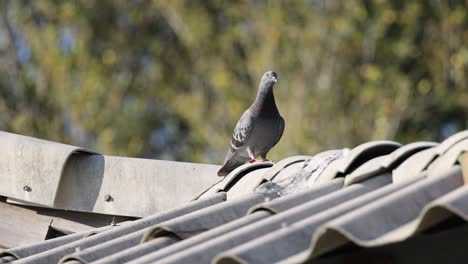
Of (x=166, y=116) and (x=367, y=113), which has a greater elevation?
(x=166, y=116)

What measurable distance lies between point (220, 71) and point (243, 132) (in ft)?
47.0

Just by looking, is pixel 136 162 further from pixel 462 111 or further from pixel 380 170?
pixel 462 111

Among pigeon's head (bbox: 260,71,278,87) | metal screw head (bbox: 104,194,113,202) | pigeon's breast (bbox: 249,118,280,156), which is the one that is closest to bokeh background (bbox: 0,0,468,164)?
pigeon's head (bbox: 260,71,278,87)

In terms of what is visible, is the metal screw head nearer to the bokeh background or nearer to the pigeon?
the pigeon

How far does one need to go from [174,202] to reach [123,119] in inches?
800

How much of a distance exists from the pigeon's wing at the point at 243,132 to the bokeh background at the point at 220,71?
9.51 m

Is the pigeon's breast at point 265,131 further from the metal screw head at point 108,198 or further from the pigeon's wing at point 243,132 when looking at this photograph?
the metal screw head at point 108,198

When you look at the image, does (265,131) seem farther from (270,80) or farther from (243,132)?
(270,80)

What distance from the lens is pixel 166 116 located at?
2580cm

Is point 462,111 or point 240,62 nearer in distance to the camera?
point 462,111

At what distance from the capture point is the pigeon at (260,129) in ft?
24.7

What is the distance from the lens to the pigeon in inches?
297

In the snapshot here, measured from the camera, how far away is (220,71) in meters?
21.9

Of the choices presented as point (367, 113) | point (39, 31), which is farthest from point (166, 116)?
point (367, 113)
